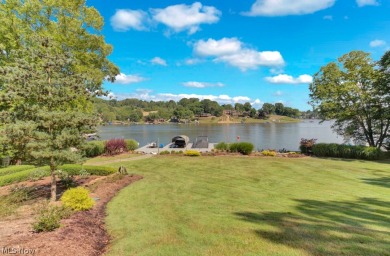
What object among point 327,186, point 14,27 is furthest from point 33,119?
point 327,186

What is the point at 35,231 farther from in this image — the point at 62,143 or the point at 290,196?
the point at 290,196

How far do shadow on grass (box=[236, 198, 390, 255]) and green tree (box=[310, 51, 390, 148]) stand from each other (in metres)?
19.5

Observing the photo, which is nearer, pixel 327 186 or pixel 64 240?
pixel 64 240

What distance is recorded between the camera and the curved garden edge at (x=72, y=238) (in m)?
5.18

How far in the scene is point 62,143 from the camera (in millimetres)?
9484

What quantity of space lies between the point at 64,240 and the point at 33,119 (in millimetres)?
5859

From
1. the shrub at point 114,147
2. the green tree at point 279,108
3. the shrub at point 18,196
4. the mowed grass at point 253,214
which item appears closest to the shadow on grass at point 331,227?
the mowed grass at point 253,214

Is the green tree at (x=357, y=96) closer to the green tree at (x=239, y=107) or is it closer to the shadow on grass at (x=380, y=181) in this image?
the shadow on grass at (x=380, y=181)

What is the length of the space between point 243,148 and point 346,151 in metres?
9.59

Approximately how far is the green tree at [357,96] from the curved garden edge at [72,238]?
2602 centimetres

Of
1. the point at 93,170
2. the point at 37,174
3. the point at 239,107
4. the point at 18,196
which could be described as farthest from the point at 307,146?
the point at 239,107

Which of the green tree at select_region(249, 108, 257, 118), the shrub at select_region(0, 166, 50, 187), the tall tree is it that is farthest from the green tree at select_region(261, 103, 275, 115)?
the tall tree

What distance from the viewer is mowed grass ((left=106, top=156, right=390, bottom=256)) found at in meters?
5.30

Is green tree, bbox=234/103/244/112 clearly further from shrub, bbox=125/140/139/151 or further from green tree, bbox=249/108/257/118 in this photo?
shrub, bbox=125/140/139/151
